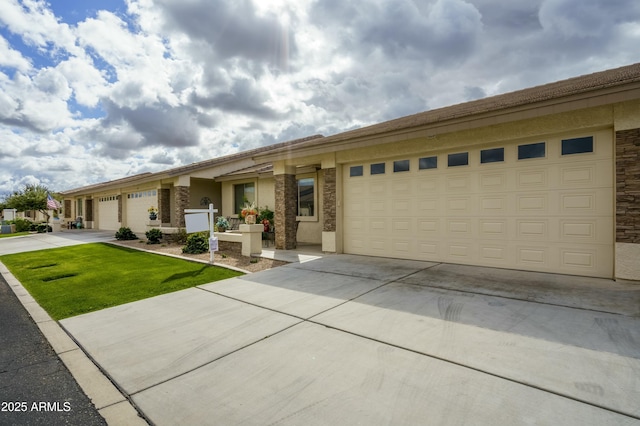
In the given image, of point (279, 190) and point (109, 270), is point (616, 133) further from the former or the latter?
point (109, 270)

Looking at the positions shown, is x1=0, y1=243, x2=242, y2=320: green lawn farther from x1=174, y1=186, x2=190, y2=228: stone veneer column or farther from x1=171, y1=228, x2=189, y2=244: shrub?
x1=174, y1=186, x2=190, y2=228: stone veneer column

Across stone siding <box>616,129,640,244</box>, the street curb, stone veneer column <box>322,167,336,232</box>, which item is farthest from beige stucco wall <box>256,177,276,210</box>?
stone siding <box>616,129,640,244</box>

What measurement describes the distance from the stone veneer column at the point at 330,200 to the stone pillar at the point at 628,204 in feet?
23.3

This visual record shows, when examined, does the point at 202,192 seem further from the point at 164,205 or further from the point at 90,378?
the point at 90,378

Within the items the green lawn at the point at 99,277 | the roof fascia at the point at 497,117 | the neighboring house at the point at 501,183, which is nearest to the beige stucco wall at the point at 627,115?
the neighboring house at the point at 501,183

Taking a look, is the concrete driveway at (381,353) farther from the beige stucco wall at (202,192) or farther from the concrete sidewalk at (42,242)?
the concrete sidewalk at (42,242)

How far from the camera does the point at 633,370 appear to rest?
3.22 m

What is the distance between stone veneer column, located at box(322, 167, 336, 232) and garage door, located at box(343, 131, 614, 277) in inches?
33.9

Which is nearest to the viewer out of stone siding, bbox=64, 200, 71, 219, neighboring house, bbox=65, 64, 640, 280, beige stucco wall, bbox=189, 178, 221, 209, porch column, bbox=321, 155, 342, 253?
neighboring house, bbox=65, 64, 640, 280

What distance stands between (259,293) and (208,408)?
3573mm

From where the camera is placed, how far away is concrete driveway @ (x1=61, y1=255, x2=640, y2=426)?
2758 millimetres

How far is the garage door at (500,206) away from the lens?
22.6ft

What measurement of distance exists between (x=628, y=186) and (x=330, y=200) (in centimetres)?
739

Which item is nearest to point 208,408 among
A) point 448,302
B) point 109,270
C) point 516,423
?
point 516,423
